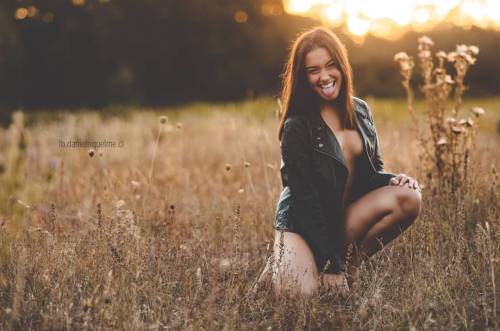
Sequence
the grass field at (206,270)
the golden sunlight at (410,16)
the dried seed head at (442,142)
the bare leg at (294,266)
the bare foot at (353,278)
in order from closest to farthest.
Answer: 1. the grass field at (206,270)
2. the bare leg at (294,266)
3. the bare foot at (353,278)
4. the dried seed head at (442,142)
5. the golden sunlight at (410,16)

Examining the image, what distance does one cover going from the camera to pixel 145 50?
Answer: 71.5 feet

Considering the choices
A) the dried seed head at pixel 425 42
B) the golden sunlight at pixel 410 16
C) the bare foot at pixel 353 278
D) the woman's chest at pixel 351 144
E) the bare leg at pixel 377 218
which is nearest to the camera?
the bare foot at pixel 353 278

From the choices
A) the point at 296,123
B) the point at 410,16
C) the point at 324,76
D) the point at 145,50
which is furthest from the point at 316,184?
the point at 145,50

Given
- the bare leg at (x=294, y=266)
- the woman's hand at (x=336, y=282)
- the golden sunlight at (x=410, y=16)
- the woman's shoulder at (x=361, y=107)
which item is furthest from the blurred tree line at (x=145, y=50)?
the woman's hand at (x=336, y=282)

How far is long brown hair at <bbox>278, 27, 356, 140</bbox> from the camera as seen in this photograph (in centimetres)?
295

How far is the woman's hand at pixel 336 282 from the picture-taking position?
2742 millimetres

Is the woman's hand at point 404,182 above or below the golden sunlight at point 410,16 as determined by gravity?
below

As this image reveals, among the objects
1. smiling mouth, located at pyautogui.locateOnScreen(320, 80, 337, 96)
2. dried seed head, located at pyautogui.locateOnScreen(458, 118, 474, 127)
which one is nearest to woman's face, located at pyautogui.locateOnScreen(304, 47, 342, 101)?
smiling mouth, located at pyautogui.locateOnScreen(320, 80, 337, 96)

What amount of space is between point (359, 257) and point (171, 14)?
20.7 meters

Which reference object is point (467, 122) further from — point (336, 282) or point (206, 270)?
point (206, 270)

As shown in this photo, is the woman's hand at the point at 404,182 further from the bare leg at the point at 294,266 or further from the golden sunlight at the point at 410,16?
the golden sunlight at the point at 410,16

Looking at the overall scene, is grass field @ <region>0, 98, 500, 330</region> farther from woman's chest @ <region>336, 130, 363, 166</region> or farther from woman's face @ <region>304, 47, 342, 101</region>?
woman's face @ <region>304, 47, 342, 101</region>

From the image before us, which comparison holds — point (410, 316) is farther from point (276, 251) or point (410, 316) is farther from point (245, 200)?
point (245, 200)

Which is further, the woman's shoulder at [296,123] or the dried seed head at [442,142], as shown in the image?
the dried seed head at [442,142]
